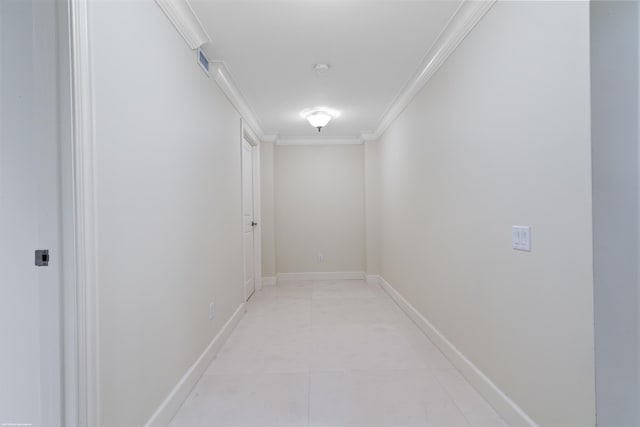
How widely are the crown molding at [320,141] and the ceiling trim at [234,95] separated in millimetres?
622

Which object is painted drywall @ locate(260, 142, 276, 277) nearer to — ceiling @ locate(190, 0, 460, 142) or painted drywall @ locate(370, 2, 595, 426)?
ceiling @ locate(190, 0, 460, 142)

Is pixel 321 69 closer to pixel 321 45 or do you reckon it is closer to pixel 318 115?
pixel 321 45

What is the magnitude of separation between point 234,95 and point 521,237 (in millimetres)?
2740

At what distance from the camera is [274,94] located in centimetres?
332

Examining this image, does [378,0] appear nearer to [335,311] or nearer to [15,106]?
[15,106]

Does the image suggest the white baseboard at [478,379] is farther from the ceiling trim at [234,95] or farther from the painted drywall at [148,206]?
the ceiling trim at [234,95]

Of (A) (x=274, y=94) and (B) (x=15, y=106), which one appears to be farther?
(A) (x=274, y=94)

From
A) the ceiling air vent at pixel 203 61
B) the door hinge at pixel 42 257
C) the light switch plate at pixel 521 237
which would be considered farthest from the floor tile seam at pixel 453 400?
the ceiling air vent at pixel 203 61

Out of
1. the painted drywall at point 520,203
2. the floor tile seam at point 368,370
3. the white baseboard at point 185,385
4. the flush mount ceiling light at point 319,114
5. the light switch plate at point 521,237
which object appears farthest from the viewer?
the flush mount ceiling light at point 319,114

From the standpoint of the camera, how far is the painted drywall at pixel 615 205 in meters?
1.01

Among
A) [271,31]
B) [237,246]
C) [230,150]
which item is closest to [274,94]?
[230,150]

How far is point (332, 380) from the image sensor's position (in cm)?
209

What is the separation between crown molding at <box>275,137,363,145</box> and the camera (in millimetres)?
5161

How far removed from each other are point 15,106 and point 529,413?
95.2 inches
